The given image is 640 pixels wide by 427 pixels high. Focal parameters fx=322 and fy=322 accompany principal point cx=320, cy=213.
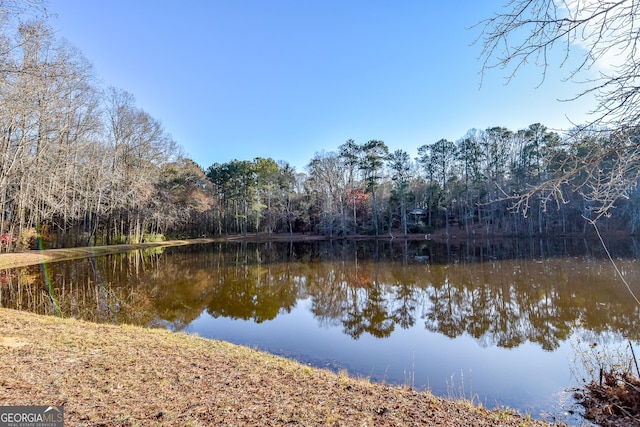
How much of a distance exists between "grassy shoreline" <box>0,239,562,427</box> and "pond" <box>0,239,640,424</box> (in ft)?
4.83

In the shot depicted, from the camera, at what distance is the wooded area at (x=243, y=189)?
15.8 m

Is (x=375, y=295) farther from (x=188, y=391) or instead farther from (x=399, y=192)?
(x=399, y=192)

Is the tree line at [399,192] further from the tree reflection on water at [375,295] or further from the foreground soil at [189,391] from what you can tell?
the foreground soil at [189,391]

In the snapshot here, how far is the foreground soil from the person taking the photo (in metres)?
A: 2.74

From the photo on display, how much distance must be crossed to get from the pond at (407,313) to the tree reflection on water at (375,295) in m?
0.04

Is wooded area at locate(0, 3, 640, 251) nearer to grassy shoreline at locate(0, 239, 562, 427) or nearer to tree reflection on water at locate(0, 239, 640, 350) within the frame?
tree reflection on water at locate(0, 239, 640, 350)

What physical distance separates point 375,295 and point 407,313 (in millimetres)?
2152

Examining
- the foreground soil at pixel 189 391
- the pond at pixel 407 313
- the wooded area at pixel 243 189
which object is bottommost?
the pond at pixel 407 313

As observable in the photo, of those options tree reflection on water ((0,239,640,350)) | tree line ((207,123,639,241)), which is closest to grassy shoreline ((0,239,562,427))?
tree reflection on water ((0,239,640,350))

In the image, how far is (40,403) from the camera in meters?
2.72

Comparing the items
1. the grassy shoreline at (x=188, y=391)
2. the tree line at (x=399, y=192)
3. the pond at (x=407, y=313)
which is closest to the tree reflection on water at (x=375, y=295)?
the pond at (x=407, y=313)

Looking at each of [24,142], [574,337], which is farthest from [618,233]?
[24,142]

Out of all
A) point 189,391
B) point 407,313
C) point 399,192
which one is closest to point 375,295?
point 407,313

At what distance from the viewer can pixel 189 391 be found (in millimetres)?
3248
